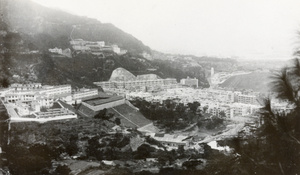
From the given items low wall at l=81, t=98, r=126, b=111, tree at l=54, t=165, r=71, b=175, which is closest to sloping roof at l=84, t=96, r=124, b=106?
low wall at l=81, t=98, r=126, b=111

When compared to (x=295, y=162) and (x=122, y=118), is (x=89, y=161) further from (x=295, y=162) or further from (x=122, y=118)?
(x=295, y=162)

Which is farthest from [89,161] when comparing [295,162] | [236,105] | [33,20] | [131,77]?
[33,20]

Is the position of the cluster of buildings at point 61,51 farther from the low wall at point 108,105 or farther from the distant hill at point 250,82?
the distant hill at point 250,82

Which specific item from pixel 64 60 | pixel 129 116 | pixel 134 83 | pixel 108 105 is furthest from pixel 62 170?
pixel 64 60

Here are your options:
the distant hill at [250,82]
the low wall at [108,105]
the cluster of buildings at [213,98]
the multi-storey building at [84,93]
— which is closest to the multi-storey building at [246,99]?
the cluster of buildings at [213,98]

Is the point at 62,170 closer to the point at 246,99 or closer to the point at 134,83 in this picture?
the point at 134,83

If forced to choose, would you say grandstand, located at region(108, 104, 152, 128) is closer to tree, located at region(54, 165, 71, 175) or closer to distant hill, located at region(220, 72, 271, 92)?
tree, located at region(54, 165, 71, 175)

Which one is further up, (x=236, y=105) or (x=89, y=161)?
(x=236, y=105)
